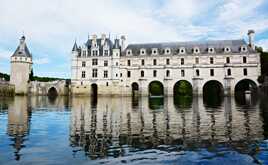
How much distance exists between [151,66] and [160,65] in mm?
2037

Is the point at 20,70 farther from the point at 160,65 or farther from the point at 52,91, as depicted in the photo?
the point at 160,65

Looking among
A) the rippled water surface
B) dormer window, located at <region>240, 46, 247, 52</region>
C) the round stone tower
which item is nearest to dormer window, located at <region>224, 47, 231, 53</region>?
dormer window, located at <region>240, 46, 247, 52</region>

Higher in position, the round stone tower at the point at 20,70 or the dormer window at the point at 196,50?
the dormer window at the point at 196,50

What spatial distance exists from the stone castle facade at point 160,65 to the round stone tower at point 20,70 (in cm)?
1248

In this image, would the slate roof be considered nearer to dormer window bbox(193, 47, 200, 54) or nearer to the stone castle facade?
the stone castle facade

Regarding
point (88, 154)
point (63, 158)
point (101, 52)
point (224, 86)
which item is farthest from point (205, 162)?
point (101, 52)

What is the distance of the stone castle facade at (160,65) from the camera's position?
51406mm

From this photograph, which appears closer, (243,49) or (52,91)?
(243,49)

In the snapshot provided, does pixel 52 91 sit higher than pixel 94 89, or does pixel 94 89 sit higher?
pixel 94 89

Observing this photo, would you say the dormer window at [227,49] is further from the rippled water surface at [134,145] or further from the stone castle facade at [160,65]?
the rippled water surface at [134,145]

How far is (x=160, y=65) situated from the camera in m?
54.7

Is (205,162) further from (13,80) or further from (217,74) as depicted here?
(13,80)

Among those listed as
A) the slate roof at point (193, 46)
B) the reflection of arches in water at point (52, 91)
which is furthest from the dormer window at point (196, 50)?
the reflection of arches in water at point (52, 91)

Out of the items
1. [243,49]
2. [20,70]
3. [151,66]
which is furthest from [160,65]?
[20,70]
